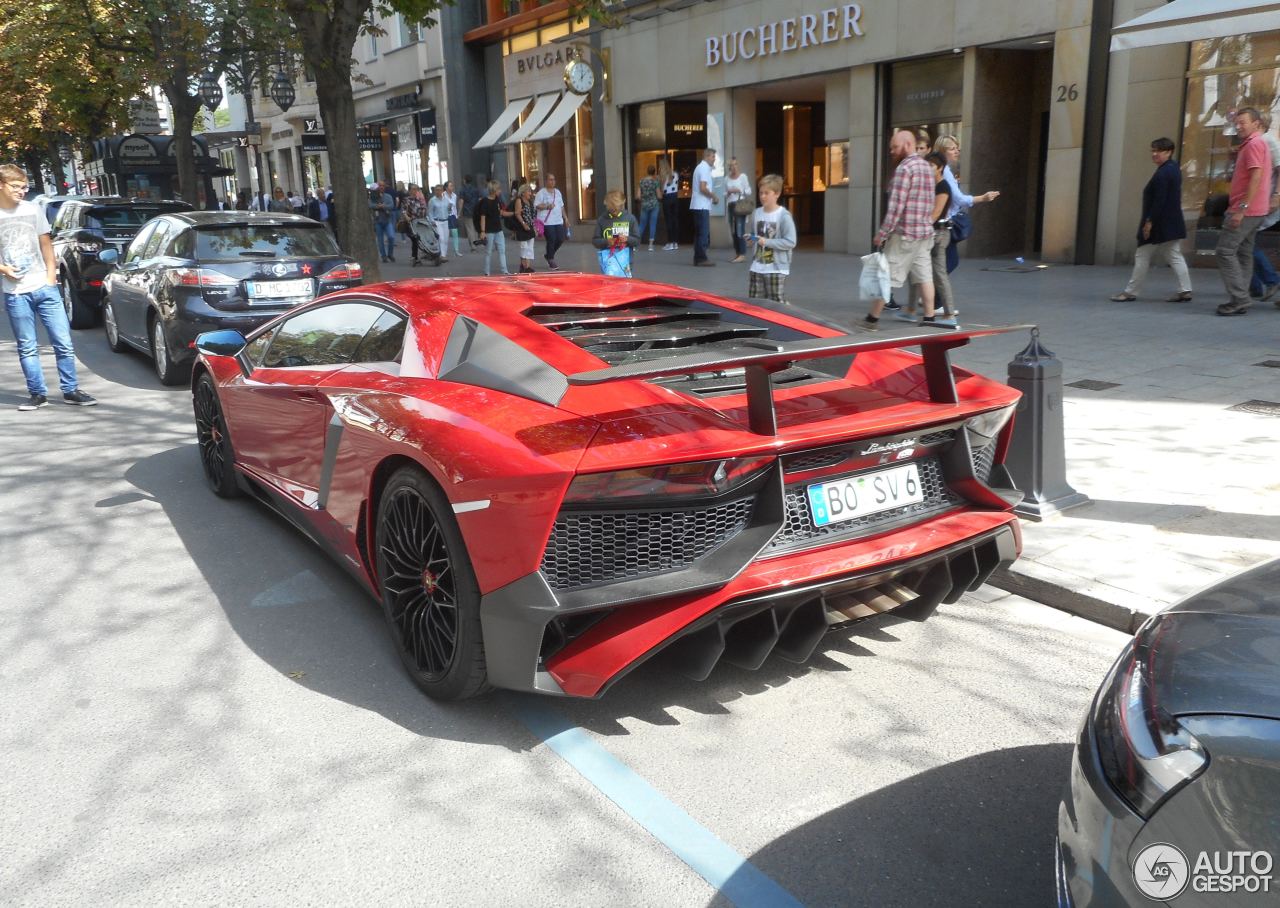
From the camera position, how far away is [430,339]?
12.4 ft

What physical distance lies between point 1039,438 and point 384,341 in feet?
10.1

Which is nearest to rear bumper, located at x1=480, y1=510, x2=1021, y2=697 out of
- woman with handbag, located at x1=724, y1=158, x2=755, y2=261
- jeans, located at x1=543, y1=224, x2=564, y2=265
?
jeans, located at x1=543, y1=224, x2=564, y2=265

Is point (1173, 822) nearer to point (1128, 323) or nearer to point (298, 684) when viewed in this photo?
point (298, 684)

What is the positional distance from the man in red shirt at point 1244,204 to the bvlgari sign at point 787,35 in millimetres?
9437

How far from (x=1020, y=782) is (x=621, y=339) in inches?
77.6

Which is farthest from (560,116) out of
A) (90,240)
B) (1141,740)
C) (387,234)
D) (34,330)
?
(1141,740)

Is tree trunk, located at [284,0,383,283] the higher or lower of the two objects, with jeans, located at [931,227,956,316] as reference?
higher

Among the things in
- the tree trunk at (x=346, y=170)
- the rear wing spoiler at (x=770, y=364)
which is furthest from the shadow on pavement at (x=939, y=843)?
the tree trunk at (x=346, y=170)

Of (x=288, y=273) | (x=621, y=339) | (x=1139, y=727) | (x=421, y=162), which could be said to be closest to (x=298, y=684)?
(x=621, y=339)

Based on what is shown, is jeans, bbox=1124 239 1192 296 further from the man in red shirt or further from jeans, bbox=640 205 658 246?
jeans, bbox=640 205 658 246

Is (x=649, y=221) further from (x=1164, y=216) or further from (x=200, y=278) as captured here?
(x=200, y=278)

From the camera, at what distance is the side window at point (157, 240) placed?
398 inches

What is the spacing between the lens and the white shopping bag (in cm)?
984

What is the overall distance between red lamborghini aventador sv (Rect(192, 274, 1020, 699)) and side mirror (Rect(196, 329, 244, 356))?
5.26 ft
